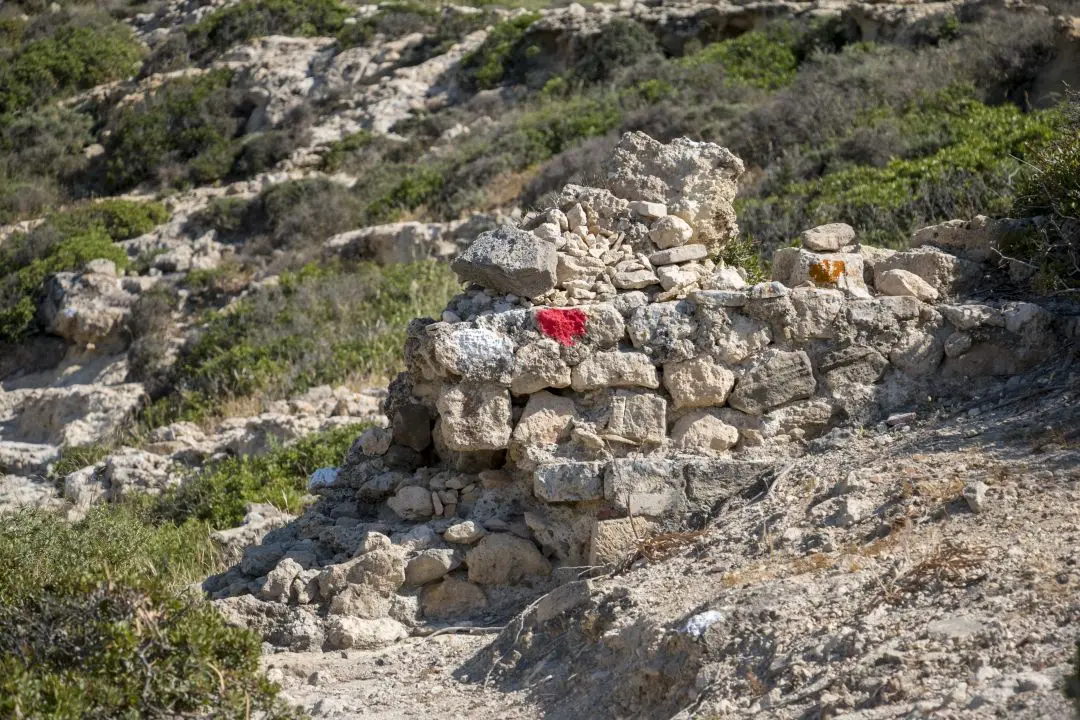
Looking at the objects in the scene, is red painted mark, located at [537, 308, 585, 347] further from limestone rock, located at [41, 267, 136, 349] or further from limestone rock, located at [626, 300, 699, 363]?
limestone rock, located at [41, 267, 136, 349]

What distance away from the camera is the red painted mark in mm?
5238

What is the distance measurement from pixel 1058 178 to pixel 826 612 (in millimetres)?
3275

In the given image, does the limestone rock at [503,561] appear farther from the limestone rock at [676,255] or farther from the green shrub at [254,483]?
the green shrub at [254,483]

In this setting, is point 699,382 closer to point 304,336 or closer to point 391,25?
point 304,336

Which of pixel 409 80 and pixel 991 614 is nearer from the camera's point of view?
pixel 991 614

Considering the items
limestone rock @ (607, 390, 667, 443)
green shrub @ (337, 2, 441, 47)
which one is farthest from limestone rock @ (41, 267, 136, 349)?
limestone rock @ (607, 390, 667, 443)

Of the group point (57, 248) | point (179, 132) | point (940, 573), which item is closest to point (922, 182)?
point (940, 573)

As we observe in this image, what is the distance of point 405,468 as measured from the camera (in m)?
5.79

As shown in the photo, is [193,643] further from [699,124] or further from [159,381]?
[699,124]

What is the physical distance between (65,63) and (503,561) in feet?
79.8

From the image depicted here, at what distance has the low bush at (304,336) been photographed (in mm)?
11461

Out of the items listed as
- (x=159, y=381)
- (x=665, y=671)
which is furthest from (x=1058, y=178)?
(x=159, y=381)

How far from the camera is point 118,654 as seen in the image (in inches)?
139

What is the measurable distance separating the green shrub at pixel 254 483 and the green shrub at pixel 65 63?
1851 cm
